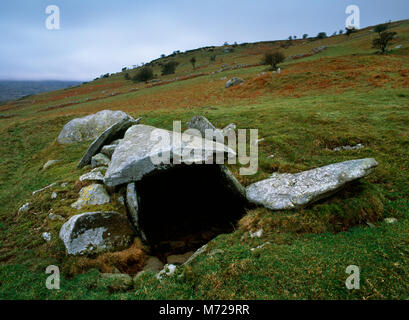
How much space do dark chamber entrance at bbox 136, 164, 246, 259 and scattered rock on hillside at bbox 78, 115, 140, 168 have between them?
200 inches

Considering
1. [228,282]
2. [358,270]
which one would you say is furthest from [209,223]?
[358,270]

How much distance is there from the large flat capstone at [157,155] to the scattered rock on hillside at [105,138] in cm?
501

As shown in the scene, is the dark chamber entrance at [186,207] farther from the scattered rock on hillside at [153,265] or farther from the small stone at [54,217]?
the small stone at [54,217]

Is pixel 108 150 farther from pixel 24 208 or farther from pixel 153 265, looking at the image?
pixel 153 265

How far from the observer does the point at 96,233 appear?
785cm

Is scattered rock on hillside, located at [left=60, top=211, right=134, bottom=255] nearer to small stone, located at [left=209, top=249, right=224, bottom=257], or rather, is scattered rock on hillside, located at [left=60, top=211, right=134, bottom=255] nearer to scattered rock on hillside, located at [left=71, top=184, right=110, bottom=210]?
scattered rock on hillside, located at [left=71, top=184, right=110, bottom=210]

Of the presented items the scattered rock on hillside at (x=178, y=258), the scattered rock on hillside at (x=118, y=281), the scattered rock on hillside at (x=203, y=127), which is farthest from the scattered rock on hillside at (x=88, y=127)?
the scattered rock on hillside at (x=118, y=281)

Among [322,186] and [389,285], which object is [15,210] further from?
[389,285]

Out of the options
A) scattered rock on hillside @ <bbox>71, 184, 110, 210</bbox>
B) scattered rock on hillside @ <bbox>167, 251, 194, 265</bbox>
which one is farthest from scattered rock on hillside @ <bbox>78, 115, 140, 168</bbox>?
scattered rock on hillside @ <bbox>167, 251, 194, 265</bbox>

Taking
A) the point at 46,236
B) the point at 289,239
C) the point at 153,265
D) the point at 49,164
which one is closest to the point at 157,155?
the point at 153,265

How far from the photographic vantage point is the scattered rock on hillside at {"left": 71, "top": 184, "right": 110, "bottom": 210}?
30.9ft

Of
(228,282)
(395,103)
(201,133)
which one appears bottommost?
(228,282)

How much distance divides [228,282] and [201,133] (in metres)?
9.78

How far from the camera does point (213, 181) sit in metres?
9.80
